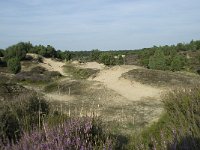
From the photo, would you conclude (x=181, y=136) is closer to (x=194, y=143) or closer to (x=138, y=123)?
(x=194, y=143)

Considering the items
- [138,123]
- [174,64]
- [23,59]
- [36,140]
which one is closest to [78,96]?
[138,123]

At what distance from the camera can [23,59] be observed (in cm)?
5550

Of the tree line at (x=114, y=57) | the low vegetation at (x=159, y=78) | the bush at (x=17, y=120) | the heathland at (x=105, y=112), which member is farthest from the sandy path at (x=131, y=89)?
the tree line at (x=114, y=57)

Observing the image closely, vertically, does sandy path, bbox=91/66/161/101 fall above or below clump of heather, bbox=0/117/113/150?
below

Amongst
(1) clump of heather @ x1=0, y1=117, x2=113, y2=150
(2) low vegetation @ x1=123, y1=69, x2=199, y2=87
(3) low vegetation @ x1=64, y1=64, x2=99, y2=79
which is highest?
(1) clump of heather @ x1=0, y1=117, x2=113, y2=150

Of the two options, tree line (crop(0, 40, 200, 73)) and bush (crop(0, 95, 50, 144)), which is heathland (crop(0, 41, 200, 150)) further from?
tree line (crop(0, 40, 200, 73))

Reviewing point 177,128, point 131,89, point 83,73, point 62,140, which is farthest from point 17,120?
point 83,73

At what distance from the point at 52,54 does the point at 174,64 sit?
115 feet

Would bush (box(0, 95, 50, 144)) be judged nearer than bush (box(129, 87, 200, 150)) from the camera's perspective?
No

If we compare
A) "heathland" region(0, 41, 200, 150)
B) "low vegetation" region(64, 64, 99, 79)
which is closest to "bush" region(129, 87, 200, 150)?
"heathland" region(0, 41, 200, 150)

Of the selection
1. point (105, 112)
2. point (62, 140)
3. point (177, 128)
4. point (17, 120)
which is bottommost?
point (105, 112)

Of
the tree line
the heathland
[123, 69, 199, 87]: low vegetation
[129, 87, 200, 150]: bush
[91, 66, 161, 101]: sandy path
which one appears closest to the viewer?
[129, 87, 200, 150]: bush

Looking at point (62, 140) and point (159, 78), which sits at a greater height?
point (62, 140)

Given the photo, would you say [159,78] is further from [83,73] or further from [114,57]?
[114,57]
